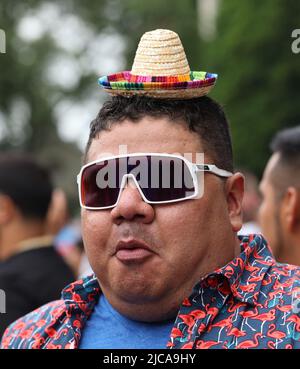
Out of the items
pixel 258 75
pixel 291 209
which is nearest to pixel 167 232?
pixel 291 209

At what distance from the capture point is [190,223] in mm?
3033

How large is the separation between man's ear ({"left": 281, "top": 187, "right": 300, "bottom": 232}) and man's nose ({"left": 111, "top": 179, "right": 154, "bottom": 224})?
1989 mm

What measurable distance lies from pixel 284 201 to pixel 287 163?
0.72 ft

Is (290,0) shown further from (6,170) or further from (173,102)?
(173,102)

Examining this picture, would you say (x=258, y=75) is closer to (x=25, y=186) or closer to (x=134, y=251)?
(x=25, y=186)

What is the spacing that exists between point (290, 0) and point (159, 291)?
2664 cm

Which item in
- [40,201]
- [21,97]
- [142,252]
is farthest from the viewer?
[21,97]

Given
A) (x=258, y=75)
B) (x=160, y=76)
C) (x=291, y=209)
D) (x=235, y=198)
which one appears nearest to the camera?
(x=160, y=76)

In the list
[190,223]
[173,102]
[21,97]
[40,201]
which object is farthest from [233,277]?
[21,97]

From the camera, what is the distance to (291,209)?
16.0 feet

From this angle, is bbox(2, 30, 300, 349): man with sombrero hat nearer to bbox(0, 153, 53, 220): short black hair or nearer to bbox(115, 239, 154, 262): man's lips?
bbox(115, 239, 154, 262): man's lips

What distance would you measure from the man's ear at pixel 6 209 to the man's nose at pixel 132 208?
8.34 feet
